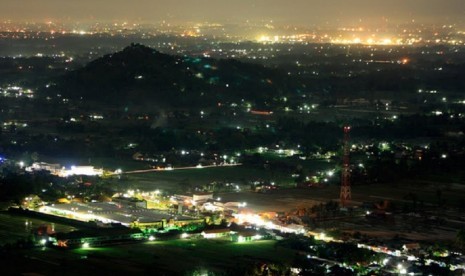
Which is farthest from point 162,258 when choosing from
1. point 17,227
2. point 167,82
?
point 167,82

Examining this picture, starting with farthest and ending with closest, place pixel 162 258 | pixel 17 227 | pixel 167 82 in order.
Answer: pixel 167 82 → pixel 17 227 → pixel 162 258

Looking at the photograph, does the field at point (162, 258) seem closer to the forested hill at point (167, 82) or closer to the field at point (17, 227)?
the field at point (17, 227)

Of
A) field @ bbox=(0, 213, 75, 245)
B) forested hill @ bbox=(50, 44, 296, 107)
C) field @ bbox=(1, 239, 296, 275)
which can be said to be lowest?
forested hill @ bbox=(50, 44, 296, 107)

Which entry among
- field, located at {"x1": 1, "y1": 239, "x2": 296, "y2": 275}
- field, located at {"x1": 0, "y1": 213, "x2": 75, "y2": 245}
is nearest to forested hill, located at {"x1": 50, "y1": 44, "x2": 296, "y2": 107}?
field, located at {"x1": 0, "y1": 213, "x2": 75, "y2": 245}

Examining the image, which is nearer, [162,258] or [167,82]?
[162,258]

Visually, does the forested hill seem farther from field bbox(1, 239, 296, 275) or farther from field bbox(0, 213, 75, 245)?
field bbox(1, 239, 296, 275)

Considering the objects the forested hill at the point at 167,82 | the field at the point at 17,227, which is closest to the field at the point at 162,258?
the field at the point at 17,227

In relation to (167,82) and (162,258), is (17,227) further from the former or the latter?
(167,82)

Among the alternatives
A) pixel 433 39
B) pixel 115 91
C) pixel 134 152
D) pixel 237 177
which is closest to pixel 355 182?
pixel 237 177
